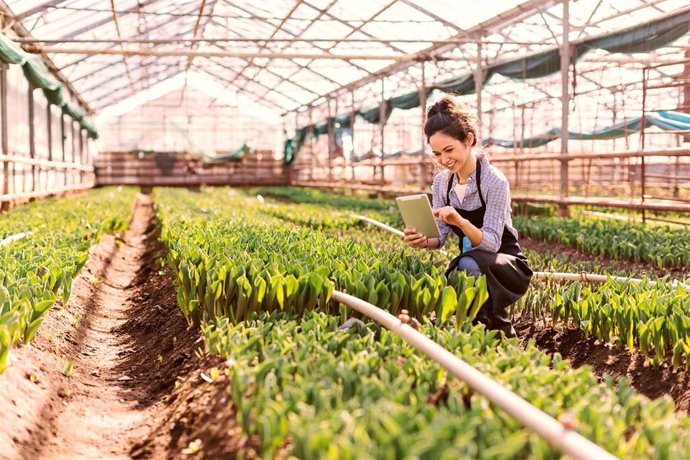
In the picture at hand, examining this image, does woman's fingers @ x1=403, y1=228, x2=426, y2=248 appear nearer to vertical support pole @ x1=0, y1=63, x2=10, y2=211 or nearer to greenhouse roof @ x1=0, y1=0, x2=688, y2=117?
greenhouse roof @ x1=0, y1=0, x2=688, y2=117

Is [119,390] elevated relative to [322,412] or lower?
lower

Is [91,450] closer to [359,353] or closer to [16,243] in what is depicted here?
[359,353]

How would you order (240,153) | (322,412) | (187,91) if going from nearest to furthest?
(322,412) → (240,153) → (187,91)

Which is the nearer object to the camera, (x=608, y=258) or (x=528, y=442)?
(x=528, y=442)

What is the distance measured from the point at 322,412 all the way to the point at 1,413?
1.30 m

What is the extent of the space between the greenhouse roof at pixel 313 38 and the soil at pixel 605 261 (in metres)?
2.23

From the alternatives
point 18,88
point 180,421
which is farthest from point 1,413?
point 18,88

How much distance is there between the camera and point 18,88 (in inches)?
557

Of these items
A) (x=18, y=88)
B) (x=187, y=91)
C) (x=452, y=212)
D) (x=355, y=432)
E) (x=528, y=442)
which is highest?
(x=187, y=91)

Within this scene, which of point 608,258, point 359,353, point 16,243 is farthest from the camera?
point 608,258

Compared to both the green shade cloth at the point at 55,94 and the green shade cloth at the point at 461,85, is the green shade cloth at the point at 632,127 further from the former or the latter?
the green shade cloth at the point at 55,94

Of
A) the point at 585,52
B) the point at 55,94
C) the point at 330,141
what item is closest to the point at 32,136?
the point at 55,94

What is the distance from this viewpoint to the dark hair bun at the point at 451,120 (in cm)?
340

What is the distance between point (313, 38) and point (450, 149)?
13.7m
